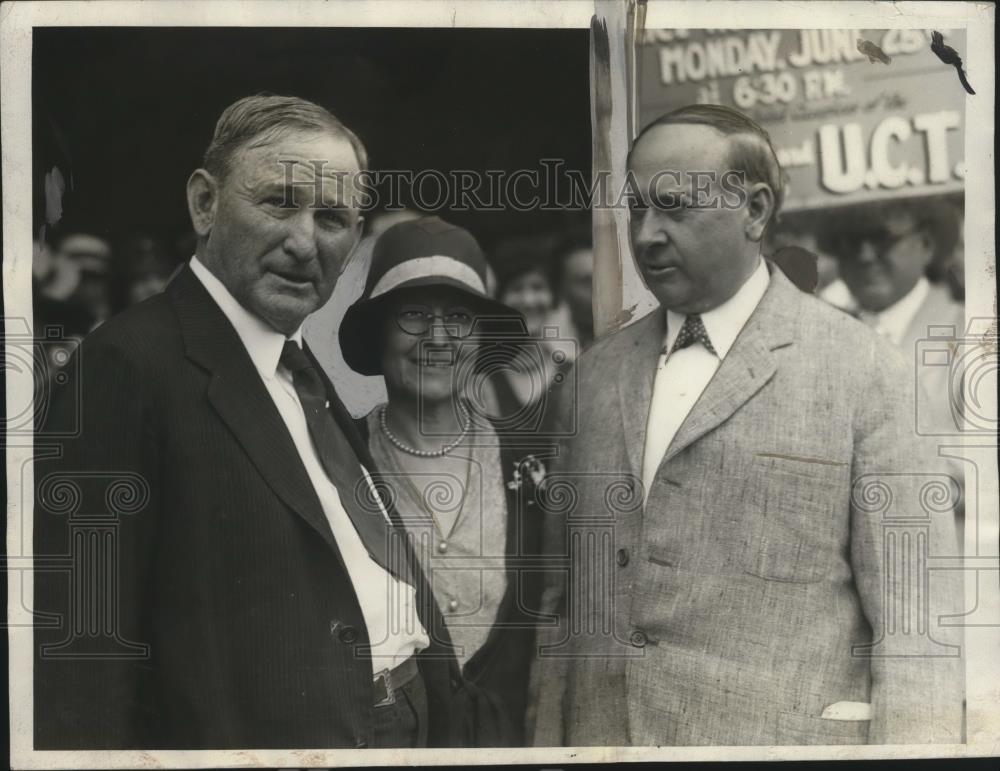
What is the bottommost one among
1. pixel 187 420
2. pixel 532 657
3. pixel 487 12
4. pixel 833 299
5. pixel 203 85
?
pixel 532 657

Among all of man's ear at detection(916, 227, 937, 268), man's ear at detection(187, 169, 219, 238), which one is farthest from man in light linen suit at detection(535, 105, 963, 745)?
man's ear at detection(187, 169, 219, 238)

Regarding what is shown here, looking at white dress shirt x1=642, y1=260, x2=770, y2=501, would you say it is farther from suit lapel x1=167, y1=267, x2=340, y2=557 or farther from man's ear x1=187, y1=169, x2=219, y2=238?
man's ear x1=187, y1=169, x2=219, y2=238

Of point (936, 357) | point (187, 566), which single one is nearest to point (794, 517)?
point (936, 357)

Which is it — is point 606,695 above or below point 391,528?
below

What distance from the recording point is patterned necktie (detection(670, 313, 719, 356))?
3.46 meters

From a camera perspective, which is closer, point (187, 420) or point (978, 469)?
point (187, 420)

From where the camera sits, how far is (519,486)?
3.48 metres

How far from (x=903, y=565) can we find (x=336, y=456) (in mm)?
1816

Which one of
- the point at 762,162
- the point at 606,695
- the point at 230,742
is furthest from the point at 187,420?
the point at 762,162

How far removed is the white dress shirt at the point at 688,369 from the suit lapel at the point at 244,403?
3.42 feet

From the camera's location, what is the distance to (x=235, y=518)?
3318 millimetres

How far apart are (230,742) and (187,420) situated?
1.01 m

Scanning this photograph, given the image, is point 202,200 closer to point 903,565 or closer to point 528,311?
point 528,311

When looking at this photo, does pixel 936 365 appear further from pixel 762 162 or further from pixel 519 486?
pixel 519 486
